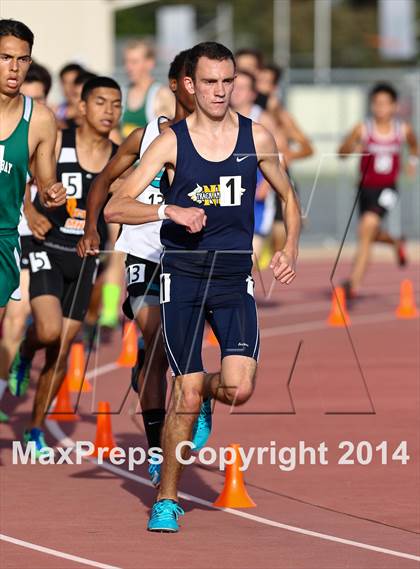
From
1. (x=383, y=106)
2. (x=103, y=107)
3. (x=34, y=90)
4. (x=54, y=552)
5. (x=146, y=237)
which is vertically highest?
(x=383, y=106)

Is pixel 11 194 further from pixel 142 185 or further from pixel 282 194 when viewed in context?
pixel 282 194

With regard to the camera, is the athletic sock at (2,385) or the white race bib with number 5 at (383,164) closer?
the athletic sock at (2,385)

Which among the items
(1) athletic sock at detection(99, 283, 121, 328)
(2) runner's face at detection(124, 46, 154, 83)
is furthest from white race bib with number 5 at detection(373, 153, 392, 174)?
(1) athletic sock at detection(99, 283, 121, 328)

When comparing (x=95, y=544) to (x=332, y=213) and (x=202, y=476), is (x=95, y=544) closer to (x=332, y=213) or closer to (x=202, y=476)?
(x=202, y=476)

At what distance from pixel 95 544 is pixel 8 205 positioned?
2.03 metres

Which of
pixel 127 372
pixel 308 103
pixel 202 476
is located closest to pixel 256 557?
pixel 202 476

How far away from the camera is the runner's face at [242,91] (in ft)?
51.1

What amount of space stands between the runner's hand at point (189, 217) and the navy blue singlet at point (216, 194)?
1.02 ft

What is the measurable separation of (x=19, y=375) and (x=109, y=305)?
478 cm

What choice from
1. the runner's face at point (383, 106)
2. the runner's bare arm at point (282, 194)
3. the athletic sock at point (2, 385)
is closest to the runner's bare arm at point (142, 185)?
the runner's bare arm at point (282, 194)

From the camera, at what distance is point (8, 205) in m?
8.94

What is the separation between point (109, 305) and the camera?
16406 millimetres

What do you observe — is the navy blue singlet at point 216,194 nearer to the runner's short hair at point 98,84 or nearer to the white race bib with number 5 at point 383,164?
the runner's short hair at point 98,84

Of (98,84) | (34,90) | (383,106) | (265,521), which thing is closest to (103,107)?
(98,84)
